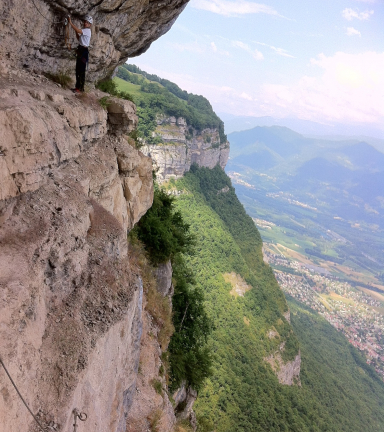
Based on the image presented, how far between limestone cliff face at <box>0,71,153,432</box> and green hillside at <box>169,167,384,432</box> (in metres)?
12.1

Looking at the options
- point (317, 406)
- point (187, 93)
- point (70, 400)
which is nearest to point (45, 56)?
point (70, 400)

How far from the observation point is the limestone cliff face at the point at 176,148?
47125mm

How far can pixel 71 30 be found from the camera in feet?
24.6

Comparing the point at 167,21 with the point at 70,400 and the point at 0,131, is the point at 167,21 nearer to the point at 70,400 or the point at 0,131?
the point at 0,131

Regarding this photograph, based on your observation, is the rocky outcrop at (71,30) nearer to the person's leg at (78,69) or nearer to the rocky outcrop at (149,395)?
the person's leg at (78,69)

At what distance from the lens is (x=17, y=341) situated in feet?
11.9

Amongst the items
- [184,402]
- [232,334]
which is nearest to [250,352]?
[232,334]

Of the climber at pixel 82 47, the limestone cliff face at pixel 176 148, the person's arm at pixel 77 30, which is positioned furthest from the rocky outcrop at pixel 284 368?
the person's arm at pixel 77 30

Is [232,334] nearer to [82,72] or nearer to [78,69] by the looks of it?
[82,72]

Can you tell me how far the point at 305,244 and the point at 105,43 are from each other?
18213cm

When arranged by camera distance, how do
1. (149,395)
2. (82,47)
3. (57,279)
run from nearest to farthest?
1. (57,279)
2. (82,47)
3. (149,395)

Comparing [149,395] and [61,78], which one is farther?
[149,395]

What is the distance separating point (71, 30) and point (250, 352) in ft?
111

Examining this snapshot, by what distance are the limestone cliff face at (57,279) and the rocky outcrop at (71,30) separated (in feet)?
2.40
